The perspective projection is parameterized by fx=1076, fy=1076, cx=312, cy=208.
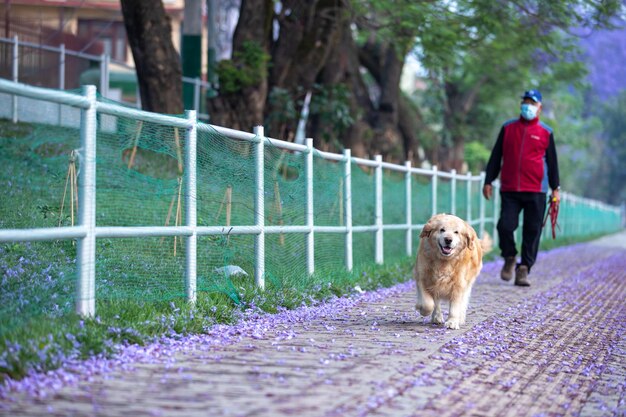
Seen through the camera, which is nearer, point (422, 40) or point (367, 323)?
point (367, 323)

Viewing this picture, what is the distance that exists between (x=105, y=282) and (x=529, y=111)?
21.2ft

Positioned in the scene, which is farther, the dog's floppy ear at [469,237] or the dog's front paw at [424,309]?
the dog's floppy ear at [469,237]

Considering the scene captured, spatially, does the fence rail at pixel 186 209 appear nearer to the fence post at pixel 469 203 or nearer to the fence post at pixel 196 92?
the fence post at pixel 469 203

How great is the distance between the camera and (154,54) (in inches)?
634

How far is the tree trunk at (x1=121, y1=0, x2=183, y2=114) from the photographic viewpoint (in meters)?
15.8

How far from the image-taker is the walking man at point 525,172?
12531mm

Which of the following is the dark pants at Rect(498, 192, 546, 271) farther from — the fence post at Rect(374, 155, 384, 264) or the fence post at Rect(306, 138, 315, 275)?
the fence post at Rect(306, 138, 315, 275)

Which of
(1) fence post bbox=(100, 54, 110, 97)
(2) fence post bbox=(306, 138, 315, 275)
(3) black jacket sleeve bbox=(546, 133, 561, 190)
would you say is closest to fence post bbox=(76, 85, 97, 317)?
(2) fence post bbox=(306, 138, 315, 275)

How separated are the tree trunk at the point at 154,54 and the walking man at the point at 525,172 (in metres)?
5.64

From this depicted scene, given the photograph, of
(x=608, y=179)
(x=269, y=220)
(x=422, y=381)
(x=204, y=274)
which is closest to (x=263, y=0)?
(x=269, y=220)

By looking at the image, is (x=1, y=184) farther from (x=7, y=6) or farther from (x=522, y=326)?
(x=7, y=6)

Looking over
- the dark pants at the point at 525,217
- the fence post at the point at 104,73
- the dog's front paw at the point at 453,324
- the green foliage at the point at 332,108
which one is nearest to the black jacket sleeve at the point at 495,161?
the dark pants at the point at 525,217

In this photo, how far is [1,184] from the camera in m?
7.86

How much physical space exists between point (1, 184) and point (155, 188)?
1.11 m
